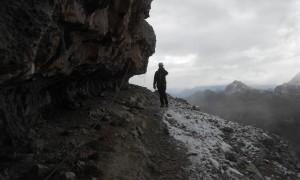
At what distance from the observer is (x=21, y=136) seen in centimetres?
1223

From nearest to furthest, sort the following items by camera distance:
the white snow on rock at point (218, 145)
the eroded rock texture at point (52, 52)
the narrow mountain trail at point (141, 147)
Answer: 1. the eroded rock texture at point (52, 52)
2. the narrow mountain trail at point (141, 147)
3. the white snow on rock at point (218, 145)

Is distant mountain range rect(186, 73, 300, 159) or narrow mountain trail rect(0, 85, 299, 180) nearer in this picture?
narrow mountain trail rect(0, 85, 299, 180)

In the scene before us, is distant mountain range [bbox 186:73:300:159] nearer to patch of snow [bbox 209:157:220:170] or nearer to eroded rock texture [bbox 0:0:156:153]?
patch of snow [bbox 209:157:220:170]

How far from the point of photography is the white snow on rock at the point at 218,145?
16.3m

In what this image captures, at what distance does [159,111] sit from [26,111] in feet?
33.6

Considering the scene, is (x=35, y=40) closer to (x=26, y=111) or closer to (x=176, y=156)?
(x=26, y=111)

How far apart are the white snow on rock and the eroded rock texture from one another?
18.0ft

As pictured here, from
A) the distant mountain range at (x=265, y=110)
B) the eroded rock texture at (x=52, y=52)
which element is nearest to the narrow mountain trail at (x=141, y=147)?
the eroded rock texture at (x=52, y=52)

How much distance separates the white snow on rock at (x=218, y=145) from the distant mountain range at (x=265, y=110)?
46335 millimetres

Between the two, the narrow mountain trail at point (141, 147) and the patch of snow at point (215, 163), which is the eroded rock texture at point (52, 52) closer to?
the narrow mountain trail at point (141, 147)

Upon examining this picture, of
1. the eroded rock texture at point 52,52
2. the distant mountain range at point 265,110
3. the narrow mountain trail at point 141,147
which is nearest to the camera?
the eroded rock texture at point 52,52

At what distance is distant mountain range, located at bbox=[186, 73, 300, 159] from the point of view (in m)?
76.8

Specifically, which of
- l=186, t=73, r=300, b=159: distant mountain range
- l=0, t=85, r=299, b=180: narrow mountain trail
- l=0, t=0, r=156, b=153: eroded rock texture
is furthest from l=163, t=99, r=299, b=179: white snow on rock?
l=186, t=73, r=300, b=159: distant mountain range

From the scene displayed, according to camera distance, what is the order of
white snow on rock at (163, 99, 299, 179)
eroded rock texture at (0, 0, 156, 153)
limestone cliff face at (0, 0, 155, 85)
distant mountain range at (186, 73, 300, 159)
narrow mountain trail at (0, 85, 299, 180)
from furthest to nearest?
1. distant mountain range at (186, 73, 300, 159)
2. white snow on rock at (163, 99, 299, 179)
3. narrow mountain trail at (0, 85, 299, 180)
4. eroded rock texture at (0, 0, 156, 153)
5. limestone cliff face at (0, 0, 155, 85)
